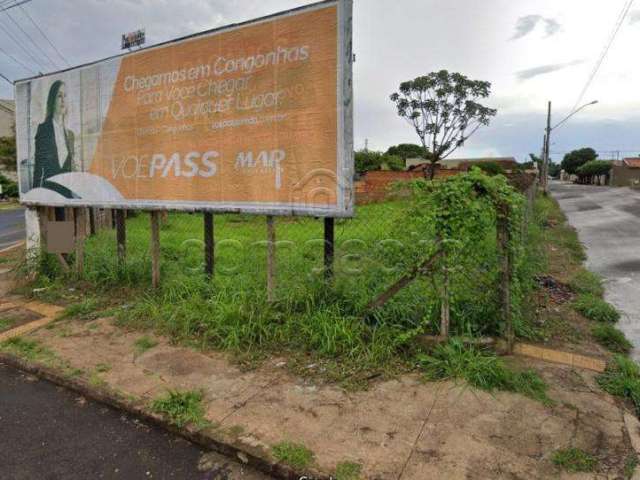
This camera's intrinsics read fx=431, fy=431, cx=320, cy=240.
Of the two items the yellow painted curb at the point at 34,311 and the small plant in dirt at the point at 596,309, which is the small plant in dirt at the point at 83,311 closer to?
the yellow painted curb at the point at 34,311

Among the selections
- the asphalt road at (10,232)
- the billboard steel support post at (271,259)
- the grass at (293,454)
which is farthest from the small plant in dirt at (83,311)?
the asphalt road at (10,232)

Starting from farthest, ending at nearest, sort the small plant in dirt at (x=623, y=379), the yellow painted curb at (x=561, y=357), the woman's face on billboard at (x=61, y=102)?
the woman's face on billboard at (x=61, y=102) → the yellow painted curb at (x=561, y=357) → the small plant in dirt at (x=623, y=379)

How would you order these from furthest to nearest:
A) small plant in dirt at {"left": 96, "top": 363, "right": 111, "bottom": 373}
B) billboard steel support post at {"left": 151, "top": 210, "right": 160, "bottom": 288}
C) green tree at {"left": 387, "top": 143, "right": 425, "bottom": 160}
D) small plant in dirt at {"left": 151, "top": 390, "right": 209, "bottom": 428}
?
green tree at {"left": 387, "top": 143, "right": 425, "bottom": 160}, billboard steel support post at {"left": 151, "top": 210, "right": 160, "bottom": 288}, small plant in dirt at {"left": 96, "top": 363, "right": 111, "bottom": 373}, small plant in dirt at {"left": 151, "top": 390, "right": 209, "bottom": 428}

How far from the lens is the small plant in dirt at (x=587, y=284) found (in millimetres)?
5496

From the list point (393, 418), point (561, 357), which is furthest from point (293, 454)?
point (561, 357)

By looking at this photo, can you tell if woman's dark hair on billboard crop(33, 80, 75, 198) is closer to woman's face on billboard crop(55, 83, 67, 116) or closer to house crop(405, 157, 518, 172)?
woman's face on billboard crop(55, 83, 67, 116)

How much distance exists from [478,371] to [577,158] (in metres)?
92.7

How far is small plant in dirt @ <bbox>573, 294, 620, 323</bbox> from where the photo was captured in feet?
14.8

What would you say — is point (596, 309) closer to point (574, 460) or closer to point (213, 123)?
point (574, 460)

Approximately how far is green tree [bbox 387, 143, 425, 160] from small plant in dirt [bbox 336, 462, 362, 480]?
46348mm

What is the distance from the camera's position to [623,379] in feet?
9.97

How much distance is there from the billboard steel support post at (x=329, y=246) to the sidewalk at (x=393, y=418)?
94 centimetres

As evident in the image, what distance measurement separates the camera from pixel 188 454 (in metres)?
2.53

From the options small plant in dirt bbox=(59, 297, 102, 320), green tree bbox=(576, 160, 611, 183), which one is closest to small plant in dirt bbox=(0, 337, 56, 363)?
small plant in dirt bbox=(59, 297, 102, 320)
